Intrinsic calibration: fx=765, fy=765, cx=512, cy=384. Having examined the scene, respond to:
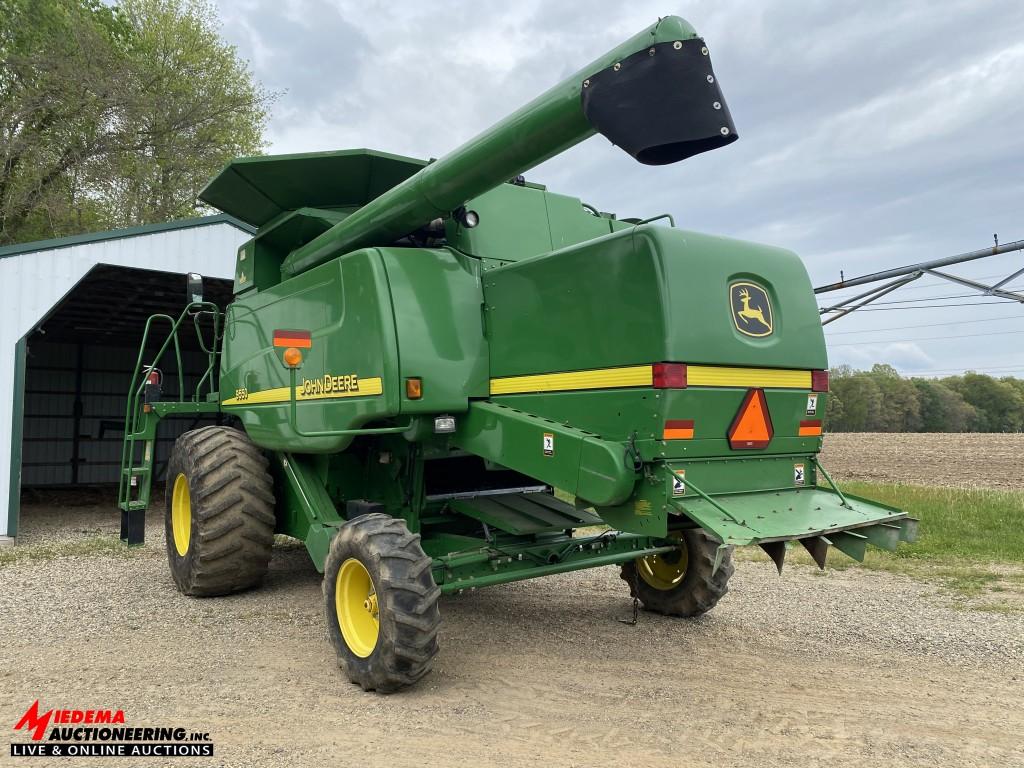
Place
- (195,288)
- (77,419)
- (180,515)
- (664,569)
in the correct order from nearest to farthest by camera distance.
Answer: (664,569), (180,515), (195,288), (77,419)

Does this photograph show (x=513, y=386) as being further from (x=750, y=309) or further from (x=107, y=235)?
(x=107, y=235)

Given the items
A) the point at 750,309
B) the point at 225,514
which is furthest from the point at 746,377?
the point at 225,514

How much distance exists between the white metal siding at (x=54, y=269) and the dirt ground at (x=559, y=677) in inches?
116

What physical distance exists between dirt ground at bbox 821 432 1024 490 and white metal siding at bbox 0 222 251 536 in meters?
13.6

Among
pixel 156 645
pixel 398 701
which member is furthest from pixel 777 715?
pixel 156 645

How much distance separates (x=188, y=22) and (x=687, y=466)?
85.4 ft

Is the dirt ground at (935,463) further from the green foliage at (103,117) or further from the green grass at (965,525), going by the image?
the green foliage at (103,117)

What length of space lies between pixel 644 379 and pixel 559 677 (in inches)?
75.0

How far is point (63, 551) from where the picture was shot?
840 centimetres

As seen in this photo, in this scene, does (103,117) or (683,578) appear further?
(103,117)

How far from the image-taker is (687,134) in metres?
3.15

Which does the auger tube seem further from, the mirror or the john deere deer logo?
the mirror

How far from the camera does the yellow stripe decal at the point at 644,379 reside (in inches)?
143

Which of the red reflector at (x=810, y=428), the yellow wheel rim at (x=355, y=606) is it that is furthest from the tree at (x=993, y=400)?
the yellow wheel rim at (x=355, y=606)
